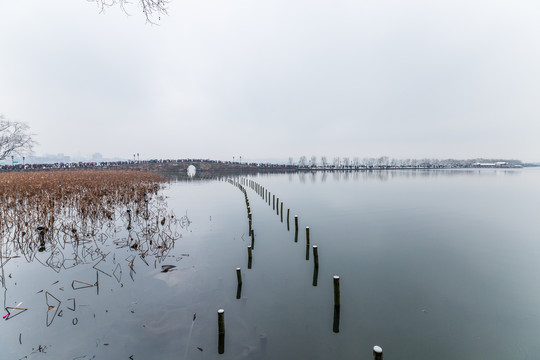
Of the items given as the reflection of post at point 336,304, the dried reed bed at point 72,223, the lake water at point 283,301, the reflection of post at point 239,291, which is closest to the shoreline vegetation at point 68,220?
the dried reed bed at point 72,223

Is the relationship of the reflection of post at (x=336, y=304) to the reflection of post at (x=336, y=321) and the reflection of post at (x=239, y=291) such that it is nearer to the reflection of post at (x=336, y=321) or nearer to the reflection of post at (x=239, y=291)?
the reflection of post at (x=336, y=321)

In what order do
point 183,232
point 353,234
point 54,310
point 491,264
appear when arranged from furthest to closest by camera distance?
point 353,234 < point 183,232 < point 491,264 < point 54,310

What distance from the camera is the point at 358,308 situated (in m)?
9.89

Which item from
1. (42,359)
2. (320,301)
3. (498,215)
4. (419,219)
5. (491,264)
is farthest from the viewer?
(498,215)

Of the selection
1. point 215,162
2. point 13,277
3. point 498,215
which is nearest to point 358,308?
point 13,277

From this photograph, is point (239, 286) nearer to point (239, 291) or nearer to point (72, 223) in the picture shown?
point (239, 291)

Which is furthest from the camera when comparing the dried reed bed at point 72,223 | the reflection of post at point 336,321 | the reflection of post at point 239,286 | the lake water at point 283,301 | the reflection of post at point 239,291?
the dried reed bed at point 72,223

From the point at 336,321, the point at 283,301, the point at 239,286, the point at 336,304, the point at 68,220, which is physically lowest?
the point at 336,321

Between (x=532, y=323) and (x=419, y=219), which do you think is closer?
(x=532, y=323)

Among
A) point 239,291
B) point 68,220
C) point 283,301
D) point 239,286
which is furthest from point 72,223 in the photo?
point 283,301

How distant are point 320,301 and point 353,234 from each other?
1202cm

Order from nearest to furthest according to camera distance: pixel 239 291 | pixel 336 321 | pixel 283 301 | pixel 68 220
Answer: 1. pixel 336 321
2. pixel 283 301
3. pixel 239 291
4. pixel 68 220

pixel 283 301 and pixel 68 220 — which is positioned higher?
pixel 68 220

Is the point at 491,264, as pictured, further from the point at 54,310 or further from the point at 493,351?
the point at 54,310
